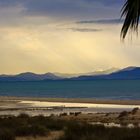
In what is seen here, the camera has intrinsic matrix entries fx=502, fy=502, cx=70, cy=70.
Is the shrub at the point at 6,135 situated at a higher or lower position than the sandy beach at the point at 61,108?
lower

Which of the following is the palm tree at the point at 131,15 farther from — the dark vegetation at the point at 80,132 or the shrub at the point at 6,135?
the shrub at the point at 6,135

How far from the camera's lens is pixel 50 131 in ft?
71.8

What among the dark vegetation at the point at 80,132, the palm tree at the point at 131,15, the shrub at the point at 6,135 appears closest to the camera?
the palm tree at the point at 131,15

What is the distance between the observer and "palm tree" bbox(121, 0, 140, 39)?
8938 millimetres

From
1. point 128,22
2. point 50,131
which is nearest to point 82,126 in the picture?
point 50,131

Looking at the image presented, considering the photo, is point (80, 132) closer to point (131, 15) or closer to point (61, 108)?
point (131, 15)

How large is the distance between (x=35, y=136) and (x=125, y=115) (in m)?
17.2

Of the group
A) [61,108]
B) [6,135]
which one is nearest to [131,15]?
[6,135]

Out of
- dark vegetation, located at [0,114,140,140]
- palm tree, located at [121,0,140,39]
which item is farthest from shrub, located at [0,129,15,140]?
palm tree, located at [121,0,140,39]

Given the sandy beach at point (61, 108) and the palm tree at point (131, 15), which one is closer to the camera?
the palm tree at point (131, 15)

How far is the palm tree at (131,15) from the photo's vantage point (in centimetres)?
894

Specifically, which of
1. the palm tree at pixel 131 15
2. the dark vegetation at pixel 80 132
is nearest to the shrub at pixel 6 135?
the dark vegetation at pixel 80 132

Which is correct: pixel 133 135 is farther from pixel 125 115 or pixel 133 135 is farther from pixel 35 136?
pixel 125 115

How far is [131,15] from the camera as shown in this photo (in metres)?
9.10
